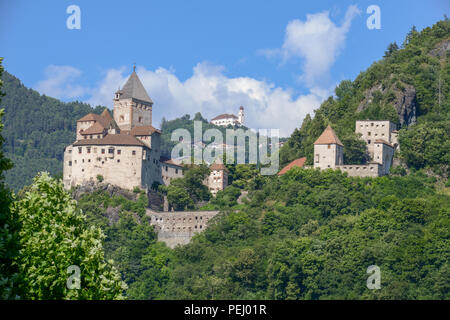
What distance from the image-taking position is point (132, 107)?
3674 inches

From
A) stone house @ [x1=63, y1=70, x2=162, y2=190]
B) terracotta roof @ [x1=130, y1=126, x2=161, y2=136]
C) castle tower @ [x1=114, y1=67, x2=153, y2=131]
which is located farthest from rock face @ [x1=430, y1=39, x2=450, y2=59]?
terracotta roof @ [x1=130, y1=126, x2=161, y2=136]

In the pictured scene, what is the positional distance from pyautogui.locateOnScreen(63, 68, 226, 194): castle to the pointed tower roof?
0.11 meters

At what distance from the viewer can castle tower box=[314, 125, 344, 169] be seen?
3259 inches

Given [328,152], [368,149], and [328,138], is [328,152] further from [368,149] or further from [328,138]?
[368,149]

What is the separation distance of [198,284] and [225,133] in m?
115

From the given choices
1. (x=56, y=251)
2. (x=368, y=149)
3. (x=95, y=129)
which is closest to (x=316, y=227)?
(x=368, y=149)

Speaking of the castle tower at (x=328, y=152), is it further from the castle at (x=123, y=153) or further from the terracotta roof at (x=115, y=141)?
the terracotta roof at (x=115, y=141)

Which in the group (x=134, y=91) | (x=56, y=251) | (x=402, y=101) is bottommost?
(x=56, y=251)

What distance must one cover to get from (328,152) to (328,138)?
1.49m

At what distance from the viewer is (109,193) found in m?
83.6

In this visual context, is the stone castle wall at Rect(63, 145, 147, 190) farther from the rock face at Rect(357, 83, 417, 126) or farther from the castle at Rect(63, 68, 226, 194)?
the rock face at Rect(357, 83, 417, 126)

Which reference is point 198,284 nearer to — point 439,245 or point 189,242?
point 189,242

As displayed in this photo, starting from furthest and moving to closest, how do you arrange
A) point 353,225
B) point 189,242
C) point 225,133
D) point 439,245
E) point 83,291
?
point 225,133
point 189,242
point 353,225
point 439,245
point 83,291
